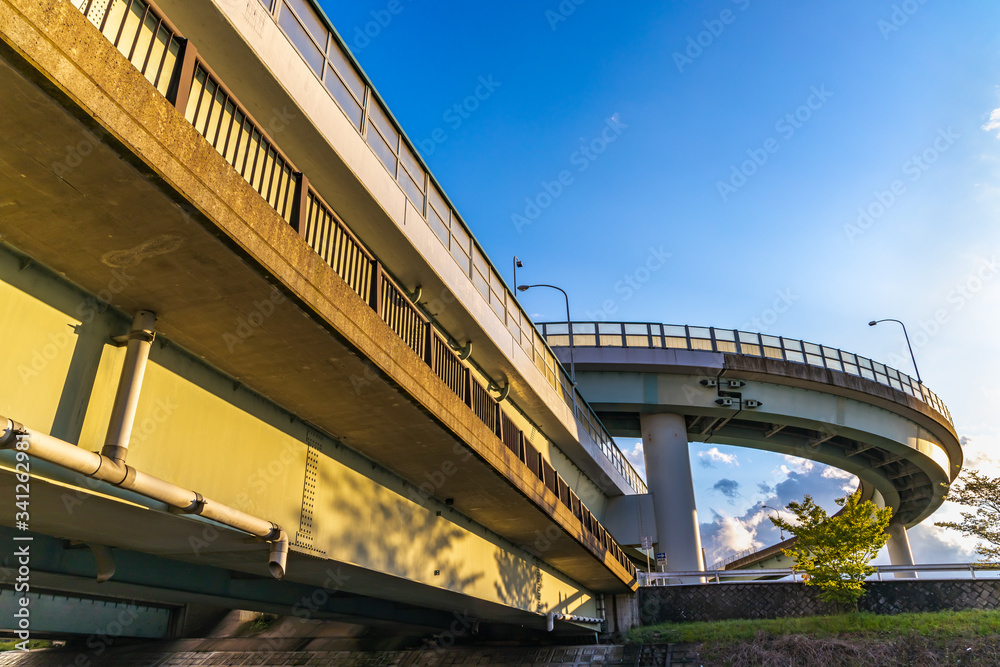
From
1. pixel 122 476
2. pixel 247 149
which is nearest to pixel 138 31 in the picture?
pixel 247 149

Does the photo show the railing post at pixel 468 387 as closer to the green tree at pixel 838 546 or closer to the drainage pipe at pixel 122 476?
the drainage pipe at pixel 122 476

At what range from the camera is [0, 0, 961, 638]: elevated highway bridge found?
4.68 metres

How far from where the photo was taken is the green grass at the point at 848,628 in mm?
17750

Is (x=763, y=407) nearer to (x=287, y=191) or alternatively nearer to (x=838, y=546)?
(x=838, y=546)

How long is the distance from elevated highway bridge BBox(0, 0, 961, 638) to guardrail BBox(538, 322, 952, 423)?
18.7 m

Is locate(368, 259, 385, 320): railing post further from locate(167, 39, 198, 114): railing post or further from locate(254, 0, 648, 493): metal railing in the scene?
locate(254, 0, 648, 493): metal railing

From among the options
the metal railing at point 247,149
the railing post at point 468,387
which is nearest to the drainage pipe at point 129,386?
the metal railing at point 247,149

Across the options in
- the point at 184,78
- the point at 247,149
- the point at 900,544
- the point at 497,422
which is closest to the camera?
the point at 184,78

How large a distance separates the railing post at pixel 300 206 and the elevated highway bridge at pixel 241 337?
0.14 ft

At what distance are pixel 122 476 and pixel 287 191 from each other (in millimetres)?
3651

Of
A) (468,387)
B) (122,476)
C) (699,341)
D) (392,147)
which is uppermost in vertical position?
(699,341)

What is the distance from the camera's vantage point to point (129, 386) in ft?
18.1

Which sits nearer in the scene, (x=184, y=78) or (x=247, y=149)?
(x=184, y=78)

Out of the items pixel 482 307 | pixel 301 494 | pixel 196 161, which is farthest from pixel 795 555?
pixel 196 161
